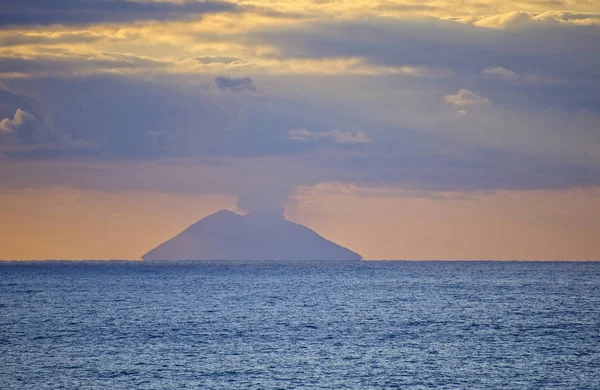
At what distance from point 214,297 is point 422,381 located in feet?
337

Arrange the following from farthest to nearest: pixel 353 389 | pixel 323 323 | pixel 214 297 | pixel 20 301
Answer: pixel 214 297 → pixel 20 301 → pixel 323 323 → pixel 353 389

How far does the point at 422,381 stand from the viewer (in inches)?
3022

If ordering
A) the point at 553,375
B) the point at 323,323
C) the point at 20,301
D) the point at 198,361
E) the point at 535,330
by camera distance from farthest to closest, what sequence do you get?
the point at 20,301, the point at 323,323, the point at 535,330, the point at 198,361, the point at 553,375

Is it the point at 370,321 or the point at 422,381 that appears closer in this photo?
the point at 422,381

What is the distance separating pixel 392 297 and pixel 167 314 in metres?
59.5

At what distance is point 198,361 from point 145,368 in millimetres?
6257

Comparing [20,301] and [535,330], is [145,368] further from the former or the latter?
[20,301]

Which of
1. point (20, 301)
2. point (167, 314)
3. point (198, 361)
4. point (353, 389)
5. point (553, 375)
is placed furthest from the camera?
point (20, 301)

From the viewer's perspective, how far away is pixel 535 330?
11338cm

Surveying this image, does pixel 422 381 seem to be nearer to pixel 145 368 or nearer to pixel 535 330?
pixel 145 368

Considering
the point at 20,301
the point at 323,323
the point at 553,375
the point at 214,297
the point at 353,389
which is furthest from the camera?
the point at 214,297

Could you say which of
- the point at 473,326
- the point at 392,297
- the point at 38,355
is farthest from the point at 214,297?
the point at 38,355

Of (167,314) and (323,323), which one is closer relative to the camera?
(323,323)

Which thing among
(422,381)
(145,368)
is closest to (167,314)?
(145,368)
